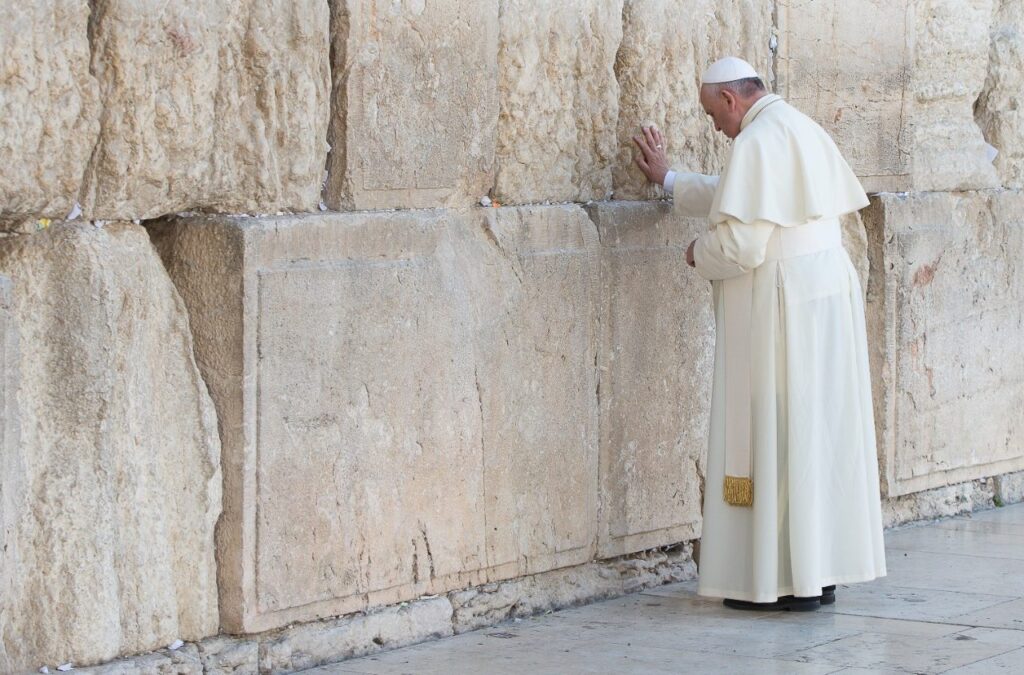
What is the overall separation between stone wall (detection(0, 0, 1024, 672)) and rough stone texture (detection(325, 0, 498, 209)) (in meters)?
0.01

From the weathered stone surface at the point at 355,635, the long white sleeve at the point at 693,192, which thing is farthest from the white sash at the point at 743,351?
the weathered stone surface at the point at 355,635

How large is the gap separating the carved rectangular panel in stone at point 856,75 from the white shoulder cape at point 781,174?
1.11 metres

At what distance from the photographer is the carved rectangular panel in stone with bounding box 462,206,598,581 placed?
5.59 metres

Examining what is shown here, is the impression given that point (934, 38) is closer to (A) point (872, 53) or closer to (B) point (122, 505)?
(A) point (872, 53)

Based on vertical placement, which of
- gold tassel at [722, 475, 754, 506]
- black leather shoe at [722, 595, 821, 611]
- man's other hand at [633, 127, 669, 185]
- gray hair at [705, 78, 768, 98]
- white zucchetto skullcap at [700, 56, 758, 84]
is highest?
white zucchetto skullcap at [700, 56, 758, 84]

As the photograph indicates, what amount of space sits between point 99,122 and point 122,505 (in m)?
0.96

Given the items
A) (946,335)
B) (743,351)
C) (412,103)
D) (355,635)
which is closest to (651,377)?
(743,351)

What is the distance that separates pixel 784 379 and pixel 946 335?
2.05 metres

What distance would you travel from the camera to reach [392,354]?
5211mm

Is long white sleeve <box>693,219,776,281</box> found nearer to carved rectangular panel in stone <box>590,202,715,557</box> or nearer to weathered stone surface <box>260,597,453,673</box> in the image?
carved rectangular panel in stone <box>590,202,715,557</box>

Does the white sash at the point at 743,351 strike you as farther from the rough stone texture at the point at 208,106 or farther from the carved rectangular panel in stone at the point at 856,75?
the rough stone texture at the point at 208,106

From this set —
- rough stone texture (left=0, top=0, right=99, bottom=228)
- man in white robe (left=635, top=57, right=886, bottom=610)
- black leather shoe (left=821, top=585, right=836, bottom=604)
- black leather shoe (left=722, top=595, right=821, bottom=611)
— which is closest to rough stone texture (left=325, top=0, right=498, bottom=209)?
man in white robe (left=635, top=57, right=886, bottom=610)

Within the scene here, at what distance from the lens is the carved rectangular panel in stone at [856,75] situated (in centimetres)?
688

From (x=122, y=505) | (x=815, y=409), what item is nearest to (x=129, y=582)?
(x=122, y=505)
